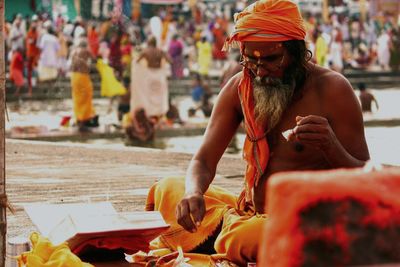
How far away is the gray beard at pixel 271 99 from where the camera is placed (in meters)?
4.82

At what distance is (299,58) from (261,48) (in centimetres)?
21

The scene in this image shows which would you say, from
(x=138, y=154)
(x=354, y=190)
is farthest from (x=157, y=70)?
(x=354, y=190)

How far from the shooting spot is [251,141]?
4.93 meters

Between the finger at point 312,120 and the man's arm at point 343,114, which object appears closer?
the finger at point 312,120

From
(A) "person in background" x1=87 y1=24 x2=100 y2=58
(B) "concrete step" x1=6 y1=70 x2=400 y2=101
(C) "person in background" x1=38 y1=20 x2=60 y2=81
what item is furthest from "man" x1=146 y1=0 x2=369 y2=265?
(A) "person in background" x1=87 y1=24 x2=100 y2=58

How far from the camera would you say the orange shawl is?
192 inches

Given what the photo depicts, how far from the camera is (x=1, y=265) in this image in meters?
4.95

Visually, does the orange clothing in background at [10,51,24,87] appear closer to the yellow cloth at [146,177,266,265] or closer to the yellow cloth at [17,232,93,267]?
the yellow cloth at [146,177,266,265]

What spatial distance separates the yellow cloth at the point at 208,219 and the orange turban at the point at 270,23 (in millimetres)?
760

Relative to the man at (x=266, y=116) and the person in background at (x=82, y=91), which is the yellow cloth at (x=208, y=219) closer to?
the man at (x=266, y=116)

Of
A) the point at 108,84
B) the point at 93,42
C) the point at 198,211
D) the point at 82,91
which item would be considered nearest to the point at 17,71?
the point at 93,42

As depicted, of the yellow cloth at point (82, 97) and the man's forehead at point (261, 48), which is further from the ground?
the man's forehead at point (261, 48)

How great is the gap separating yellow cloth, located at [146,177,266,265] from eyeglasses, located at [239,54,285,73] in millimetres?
627

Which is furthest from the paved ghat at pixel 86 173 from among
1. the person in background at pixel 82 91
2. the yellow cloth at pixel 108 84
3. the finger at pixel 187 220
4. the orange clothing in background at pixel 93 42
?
the orange clothing in background at pixel 93 42
